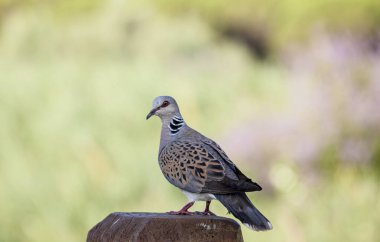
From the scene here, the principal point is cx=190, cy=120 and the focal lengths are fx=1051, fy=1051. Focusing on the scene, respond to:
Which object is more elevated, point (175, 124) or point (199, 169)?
point (175, 124)

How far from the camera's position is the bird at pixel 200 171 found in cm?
365

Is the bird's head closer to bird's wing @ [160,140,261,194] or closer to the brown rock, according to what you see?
bird's wing @ [160,140,261,194]

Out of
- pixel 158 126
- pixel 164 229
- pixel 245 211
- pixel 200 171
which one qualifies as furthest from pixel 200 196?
pixel 158 126

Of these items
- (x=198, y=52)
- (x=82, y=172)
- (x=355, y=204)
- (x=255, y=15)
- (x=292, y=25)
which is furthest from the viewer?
(x=255, y=15)

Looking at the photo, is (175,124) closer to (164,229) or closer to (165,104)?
(165,104)

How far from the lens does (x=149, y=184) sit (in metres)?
10.0

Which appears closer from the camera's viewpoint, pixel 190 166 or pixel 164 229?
pixel 164 229

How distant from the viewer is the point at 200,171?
3.91 metres

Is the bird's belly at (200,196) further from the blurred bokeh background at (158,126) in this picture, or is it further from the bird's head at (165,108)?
the blurred bokeh background at (158,126)

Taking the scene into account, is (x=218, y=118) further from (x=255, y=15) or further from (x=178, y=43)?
(x=255, y=15)

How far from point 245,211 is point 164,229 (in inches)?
20.5

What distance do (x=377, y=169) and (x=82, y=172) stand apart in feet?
10.0

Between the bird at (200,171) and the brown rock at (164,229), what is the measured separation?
0.23 meters

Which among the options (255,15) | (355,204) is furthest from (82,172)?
(255,15)
